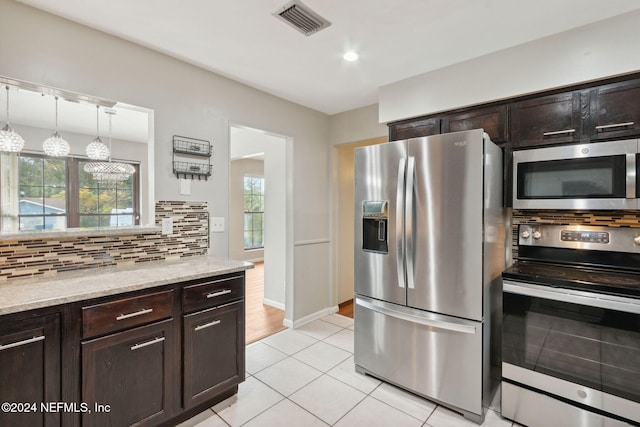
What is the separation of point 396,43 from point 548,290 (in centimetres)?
189

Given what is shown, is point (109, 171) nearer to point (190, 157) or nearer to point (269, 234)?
point (190, 157)

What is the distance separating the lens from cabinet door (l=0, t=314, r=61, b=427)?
4.25ft

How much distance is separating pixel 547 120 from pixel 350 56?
1.49 metres

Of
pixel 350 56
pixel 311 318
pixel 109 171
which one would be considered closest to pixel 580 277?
pixel 350 56

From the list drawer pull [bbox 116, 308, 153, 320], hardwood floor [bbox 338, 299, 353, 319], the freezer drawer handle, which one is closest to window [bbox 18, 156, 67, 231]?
drawer pull [bbox 116, 308, 153, 320]

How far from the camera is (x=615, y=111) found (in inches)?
73.4

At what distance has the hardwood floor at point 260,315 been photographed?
3348 millimetres

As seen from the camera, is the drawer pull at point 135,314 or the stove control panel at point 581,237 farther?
the stove control panel at point 581,237

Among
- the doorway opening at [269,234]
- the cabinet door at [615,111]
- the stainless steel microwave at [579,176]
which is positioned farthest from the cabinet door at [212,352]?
the cabinet door at [615,111]

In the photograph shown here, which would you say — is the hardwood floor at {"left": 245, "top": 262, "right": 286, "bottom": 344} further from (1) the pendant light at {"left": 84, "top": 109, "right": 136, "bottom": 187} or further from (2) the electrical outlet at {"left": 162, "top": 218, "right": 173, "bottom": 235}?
(1) the pendant light at {"left": 84, "top": 109, "right": 136, "bottom": 187}

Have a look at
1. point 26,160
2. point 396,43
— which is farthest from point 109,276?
point 396,43

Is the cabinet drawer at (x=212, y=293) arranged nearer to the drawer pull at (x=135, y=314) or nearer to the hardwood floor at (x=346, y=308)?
the drawer pull at (x=135, y=314)

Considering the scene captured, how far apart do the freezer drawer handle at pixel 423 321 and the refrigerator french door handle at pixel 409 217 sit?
0.72ft

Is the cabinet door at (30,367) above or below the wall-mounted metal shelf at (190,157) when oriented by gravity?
below
